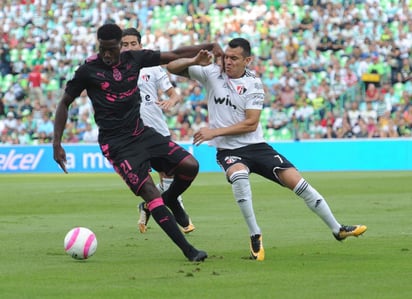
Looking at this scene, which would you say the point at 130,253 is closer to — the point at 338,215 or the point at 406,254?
the point at 406,254

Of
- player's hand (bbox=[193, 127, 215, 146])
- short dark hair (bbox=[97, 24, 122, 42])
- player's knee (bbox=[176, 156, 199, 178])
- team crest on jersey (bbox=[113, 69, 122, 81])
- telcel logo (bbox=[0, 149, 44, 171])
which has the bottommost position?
telcel logo (bbox=[0, 149, 44, 171])

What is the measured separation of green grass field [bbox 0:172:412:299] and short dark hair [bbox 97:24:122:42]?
2186 millimetres

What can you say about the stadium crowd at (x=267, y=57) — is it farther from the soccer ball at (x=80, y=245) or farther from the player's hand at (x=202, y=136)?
the soccer ball at (x=80, y=245)

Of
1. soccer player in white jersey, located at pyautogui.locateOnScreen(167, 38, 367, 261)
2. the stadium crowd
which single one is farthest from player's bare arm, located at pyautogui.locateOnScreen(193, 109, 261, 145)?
the stadium crowd

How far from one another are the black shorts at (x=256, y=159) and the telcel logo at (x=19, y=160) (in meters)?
23.0

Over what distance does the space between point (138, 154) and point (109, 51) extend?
43.1 inches

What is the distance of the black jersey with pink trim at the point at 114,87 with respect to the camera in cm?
985

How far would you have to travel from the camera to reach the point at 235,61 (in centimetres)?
1034

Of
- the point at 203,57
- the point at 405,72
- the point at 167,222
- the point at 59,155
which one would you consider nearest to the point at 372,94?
the point at 405,72

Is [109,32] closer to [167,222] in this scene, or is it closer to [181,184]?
[167,222]

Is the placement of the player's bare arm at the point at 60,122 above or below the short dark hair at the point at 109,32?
below

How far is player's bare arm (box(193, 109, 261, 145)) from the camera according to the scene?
9.91 metres

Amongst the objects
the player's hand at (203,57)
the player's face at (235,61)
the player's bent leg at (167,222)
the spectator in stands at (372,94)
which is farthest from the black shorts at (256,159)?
the spectator in stands at (372,94)

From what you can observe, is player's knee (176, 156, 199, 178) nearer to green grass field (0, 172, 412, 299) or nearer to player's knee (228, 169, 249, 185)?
player's knee (228, 169, 249, 185)
